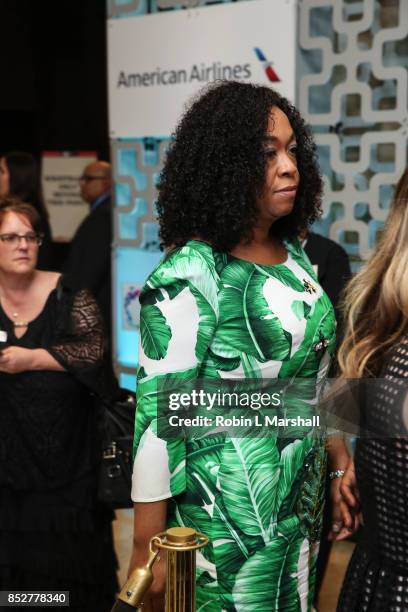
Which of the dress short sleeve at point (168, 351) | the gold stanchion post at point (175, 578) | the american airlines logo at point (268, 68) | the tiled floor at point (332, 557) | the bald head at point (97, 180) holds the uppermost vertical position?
the american airlines logo at point (268, 68)

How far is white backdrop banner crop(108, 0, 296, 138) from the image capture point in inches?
175

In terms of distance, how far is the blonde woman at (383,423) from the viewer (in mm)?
1646

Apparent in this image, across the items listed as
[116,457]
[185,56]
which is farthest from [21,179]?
[116,457]

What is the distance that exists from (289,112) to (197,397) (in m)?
0.75

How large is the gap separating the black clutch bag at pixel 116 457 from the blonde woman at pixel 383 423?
4.44 feet

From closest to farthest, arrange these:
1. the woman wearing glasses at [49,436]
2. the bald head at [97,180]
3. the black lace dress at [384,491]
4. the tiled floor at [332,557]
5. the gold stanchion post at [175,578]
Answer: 1. the gold stanchion post at [175,578]
2. the black lace dress at [384,491]
3. the woman wearing glasses at [49,436]
4. the tiled floor at [332,557]
5. the bald head at [97,180]

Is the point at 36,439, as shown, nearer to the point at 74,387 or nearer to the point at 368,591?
the point at 74,387

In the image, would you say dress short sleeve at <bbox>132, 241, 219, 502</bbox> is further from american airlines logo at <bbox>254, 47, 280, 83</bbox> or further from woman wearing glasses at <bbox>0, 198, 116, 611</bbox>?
american airlines logo at <bbox>254, 47, 280, 83</bbox>

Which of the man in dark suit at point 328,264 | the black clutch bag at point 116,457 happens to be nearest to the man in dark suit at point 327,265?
the man in dark suit at point 328,264

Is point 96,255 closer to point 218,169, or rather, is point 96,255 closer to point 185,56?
point 185,56

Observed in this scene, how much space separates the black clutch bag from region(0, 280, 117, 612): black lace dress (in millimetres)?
95

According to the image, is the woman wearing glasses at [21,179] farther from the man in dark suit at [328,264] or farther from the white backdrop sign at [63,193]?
the white backdrop sign at [63,193]

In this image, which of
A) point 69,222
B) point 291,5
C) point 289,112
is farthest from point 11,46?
point 289,112

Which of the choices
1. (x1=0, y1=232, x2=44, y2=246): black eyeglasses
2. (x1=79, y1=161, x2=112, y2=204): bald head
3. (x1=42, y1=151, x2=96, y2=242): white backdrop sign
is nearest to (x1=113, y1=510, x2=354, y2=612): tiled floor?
(x1=0, y1=232, x2=44, y2=246): black eyeglasses
